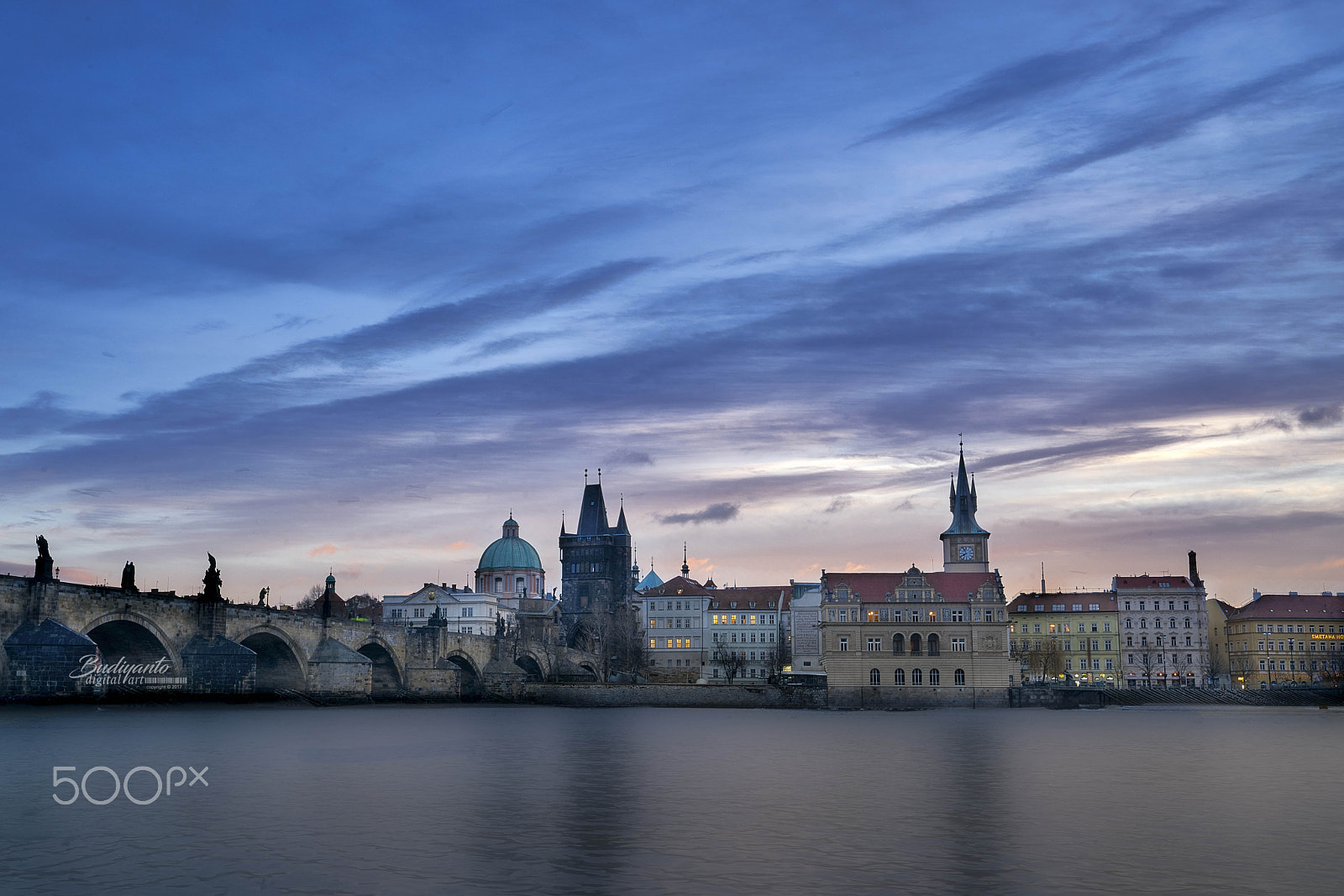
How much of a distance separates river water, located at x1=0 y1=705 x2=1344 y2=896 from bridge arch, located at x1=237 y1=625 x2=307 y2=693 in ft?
52.5

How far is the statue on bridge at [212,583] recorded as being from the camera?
65.5 meters

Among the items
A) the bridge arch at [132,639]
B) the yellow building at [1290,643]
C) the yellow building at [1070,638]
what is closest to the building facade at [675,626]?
the yellow building at [1070,638]

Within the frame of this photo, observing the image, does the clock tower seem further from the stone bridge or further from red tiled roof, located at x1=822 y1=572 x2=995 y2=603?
the stone bridge

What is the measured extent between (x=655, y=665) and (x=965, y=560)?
4120 cm

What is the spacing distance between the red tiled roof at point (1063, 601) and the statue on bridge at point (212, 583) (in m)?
107

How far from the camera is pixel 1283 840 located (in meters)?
26.1

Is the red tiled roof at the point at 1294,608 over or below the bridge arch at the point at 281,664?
over

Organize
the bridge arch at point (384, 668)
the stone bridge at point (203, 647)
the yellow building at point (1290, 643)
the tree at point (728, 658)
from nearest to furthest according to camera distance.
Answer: the stone bridge at point (203, 647), the bridge arch at point (384, 668), the tree at point (728, 658), the yellow building at point (1290, 643)

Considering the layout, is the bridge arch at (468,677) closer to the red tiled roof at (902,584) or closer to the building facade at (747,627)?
the red tiled roof at (902,584)

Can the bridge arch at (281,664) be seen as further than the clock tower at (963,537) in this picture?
No

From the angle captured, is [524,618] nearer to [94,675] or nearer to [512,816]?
[94,675]

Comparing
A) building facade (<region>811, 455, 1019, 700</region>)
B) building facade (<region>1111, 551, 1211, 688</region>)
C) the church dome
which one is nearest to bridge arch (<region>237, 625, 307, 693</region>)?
building facade (<region>811, 455, 1019, 700</region>)

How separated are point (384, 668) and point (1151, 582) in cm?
9884

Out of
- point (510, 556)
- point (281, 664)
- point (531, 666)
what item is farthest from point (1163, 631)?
point (281, 664)
